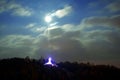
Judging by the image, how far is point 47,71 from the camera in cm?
5100

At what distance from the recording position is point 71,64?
2532 inches

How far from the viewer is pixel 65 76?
169 ft

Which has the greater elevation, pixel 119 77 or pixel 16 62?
pixel 16 62

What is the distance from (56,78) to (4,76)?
10.4 metres

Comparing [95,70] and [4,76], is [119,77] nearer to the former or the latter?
[95,70]

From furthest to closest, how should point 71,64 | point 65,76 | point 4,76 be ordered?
point 71,64, point 65,76, point 4,76

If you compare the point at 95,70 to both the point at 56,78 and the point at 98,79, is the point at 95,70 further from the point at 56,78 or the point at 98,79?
the point at 56,78

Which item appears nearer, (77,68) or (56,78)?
(56,78)

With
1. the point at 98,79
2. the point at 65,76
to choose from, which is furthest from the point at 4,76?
the point at 98,79

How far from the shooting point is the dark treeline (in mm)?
46406

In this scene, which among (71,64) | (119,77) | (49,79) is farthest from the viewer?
(71,64)

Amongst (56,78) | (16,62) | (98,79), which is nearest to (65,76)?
(56,78)

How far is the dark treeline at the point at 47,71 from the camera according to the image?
4641 centimetres

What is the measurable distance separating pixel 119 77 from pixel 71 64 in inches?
500
